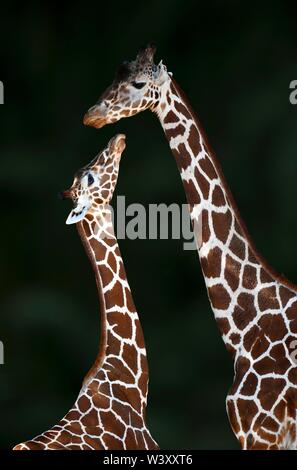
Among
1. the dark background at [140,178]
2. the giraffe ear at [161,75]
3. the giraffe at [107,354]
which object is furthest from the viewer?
the dark background at [140,178]

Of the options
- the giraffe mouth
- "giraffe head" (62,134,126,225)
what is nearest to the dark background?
"giraffe head" (62,134,126,225)

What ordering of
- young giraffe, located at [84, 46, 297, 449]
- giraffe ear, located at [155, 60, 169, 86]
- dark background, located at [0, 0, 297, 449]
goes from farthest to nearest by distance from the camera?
dark background, located at [0, 0, 297, 449]
giraffe ear, located at [155, 60, 169, 86]
young giraffe, located at [84, 46, 297, 449]

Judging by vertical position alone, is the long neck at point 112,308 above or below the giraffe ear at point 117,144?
below

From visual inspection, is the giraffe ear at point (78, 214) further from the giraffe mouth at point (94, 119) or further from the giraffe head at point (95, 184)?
the giraffe mouth at point (94, 119)

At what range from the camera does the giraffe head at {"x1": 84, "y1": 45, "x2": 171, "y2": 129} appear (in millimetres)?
2916

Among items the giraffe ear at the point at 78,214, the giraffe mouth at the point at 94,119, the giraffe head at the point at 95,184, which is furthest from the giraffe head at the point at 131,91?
the giraffe ear at the point at 78,214

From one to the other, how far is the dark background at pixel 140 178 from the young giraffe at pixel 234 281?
0.76 m

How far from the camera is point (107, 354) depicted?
9.65ft

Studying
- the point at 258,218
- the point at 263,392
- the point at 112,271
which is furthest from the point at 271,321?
the point at 258,218

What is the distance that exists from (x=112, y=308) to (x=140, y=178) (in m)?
0.90

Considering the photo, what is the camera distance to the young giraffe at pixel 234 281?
8.92ft

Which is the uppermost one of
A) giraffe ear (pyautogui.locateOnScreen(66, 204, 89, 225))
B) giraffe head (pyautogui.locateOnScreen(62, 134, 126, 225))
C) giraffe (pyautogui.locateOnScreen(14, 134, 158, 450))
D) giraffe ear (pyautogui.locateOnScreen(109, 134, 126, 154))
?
Result: giraffe ear (pyautogui.locateOnScreen(109, 134, 126, 154))

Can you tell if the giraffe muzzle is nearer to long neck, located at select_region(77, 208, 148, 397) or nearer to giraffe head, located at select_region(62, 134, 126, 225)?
giraffe head, located at select_region(62, 134, 126, 225)

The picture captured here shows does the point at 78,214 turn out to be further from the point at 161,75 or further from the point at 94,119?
the point at 161,75
